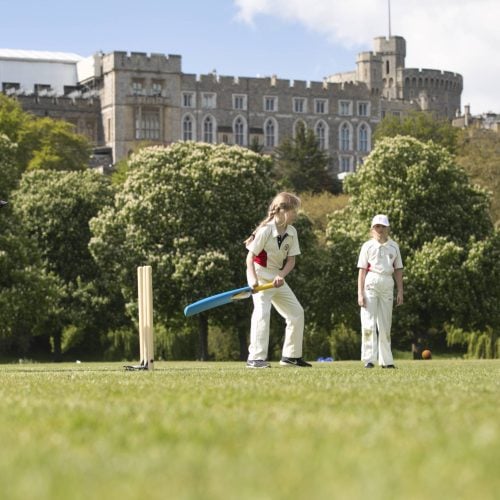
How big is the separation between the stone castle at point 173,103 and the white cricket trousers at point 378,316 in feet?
417

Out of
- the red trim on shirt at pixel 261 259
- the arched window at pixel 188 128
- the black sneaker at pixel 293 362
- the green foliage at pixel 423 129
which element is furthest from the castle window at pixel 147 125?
the red trim on shirt at pixel 261 259

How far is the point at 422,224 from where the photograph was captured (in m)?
56.1

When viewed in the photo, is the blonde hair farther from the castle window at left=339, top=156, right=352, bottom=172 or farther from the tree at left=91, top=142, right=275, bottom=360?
the castle window at left=339, top=156, right=352, bottom=172

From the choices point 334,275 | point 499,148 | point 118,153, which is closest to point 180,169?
point 334,275

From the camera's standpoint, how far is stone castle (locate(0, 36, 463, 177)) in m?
155

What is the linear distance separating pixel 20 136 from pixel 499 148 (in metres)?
37.7

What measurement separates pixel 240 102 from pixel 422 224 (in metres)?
111

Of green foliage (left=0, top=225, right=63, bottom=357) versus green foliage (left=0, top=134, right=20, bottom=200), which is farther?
green foliage (left=0, top=134, right=20, bottom=200)

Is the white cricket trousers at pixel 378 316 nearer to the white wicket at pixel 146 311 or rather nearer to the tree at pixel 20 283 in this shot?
the white wicket at pixel 146 311

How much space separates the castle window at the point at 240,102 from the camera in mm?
164875

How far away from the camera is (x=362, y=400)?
9477 mm

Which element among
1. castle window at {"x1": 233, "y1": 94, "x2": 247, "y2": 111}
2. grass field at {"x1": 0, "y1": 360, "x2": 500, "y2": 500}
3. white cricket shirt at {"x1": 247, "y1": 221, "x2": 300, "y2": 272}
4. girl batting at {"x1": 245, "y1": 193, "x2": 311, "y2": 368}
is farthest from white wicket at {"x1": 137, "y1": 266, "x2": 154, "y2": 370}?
castle window at {"x1": 233, "y1": 94, "x2": 247, "y2": 111}

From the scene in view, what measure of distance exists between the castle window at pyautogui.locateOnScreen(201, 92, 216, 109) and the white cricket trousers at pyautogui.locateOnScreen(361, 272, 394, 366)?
142301 mm

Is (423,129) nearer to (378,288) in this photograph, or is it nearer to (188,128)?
(188,128)
